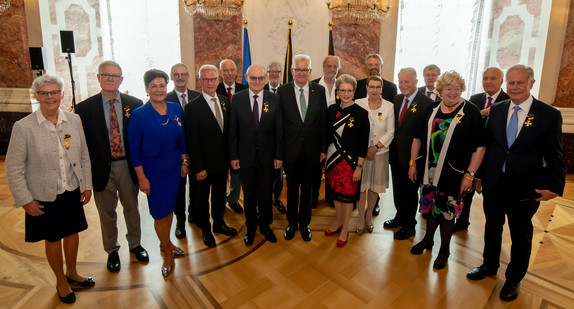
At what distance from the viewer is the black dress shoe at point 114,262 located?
2.76m

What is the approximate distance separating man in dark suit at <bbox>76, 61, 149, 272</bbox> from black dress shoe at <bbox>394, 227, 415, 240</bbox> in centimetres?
250

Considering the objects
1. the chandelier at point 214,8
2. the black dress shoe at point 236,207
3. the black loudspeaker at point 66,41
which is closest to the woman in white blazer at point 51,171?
the black dress shoe at point 236,207

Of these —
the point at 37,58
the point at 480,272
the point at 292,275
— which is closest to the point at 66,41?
the point at 37,58

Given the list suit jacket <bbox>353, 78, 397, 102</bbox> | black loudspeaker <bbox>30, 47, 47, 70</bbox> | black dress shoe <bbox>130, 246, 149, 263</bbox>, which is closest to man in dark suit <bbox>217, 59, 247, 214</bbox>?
black dress shoe <bbox>130, 246, 149, 263</bbox>

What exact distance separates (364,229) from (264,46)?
157 inches

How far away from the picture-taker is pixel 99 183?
2572 millimetres

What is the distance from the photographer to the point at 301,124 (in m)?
3.00

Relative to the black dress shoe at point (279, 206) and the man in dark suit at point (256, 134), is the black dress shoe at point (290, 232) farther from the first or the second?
the black dress shoe at point (279, 206)

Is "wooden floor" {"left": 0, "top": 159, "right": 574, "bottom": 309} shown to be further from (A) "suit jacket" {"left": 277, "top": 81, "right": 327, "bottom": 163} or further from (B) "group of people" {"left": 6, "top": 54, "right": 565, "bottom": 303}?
(A) "suit jacket" {"left": 277, "top": 81, "right": 327, "bottom": 163}

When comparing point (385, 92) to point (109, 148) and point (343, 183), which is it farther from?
point (109, 148)

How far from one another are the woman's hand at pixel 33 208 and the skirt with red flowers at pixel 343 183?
2.22 meters

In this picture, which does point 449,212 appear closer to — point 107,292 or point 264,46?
point 107,292

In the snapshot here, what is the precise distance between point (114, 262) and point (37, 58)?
5075 mm

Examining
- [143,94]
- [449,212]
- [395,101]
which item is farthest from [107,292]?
[143,94]
